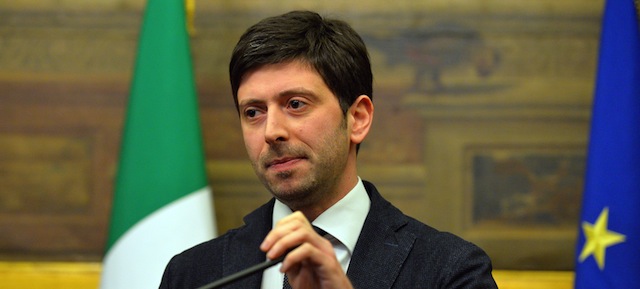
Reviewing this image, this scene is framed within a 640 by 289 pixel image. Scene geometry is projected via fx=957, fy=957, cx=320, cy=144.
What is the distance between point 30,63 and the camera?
4.14 metres

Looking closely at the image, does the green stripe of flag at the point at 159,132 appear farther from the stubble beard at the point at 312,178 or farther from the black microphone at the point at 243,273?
the black microphone at the point at 243,273

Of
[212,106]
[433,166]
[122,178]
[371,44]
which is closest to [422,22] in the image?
[371,44]

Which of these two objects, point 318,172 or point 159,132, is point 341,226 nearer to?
point 318,172

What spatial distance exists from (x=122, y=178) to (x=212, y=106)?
0.56m

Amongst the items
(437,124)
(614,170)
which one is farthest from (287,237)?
(437,124)

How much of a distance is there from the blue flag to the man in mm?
1270

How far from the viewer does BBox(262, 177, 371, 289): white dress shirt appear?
8.05 feet

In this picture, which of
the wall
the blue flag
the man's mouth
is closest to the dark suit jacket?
the man's mouth

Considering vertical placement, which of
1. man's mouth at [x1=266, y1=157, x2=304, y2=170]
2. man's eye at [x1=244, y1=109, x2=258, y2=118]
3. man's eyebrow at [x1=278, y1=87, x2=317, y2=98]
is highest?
man's eyebrow at [x1=278, y1=87, x2=317, y2=98]

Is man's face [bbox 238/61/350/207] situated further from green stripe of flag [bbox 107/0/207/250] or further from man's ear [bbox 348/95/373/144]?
green stripe of flag [bbox 107/0/207/250]

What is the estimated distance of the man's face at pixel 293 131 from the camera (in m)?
2.36

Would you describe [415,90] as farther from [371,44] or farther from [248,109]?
[248,109]

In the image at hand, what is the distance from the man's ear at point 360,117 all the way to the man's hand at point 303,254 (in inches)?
24.0

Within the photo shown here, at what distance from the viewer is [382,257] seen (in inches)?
94.6
